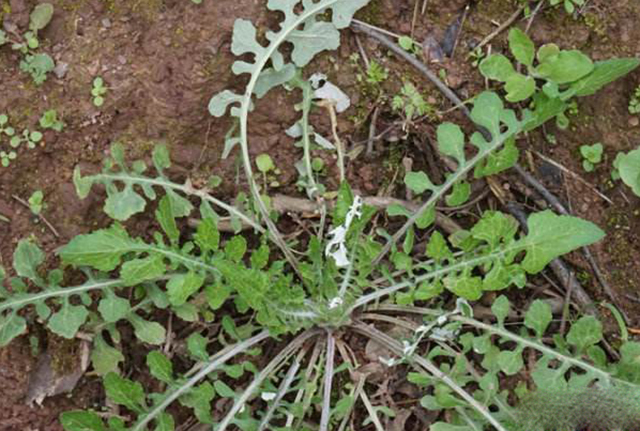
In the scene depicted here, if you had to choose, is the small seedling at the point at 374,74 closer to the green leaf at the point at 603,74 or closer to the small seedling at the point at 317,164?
the small seedling at the point at 317,164

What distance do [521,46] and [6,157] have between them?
1.71 m

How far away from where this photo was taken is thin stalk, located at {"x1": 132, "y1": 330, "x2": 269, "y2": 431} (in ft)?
9.26

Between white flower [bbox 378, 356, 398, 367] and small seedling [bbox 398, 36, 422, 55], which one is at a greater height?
small seedling [bbox 398, 36, 422, 55]

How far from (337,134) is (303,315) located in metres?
0.64

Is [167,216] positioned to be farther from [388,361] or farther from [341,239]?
[388,361]

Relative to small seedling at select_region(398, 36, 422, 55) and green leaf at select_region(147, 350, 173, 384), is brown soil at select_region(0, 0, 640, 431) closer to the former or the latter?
small seedling at select_region(398, 36, 422, 55)

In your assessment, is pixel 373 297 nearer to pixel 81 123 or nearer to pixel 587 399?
pixel 587 399

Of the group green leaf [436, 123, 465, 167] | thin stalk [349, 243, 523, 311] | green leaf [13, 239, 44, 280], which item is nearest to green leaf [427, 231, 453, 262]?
thin stalk [349, 243, 523, 311]

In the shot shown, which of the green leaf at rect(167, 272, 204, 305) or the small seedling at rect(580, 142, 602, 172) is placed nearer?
the green leaf at rect(167, 272, 204, 305)

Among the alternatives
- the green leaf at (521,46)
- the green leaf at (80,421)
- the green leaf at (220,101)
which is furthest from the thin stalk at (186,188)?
the green leaf at (521,46)

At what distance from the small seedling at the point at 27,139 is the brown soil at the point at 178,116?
0.02 meters

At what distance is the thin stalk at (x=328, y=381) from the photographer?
2.85 meters

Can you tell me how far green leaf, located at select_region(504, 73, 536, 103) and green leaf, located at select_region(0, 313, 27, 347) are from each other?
1697 millimetres

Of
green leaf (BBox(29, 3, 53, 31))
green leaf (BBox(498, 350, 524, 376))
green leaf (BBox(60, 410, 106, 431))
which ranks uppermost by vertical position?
green leaf (BBox(29, 3, 53, 31))
